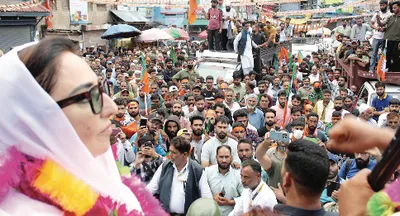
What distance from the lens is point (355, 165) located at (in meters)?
Answer: 4.97

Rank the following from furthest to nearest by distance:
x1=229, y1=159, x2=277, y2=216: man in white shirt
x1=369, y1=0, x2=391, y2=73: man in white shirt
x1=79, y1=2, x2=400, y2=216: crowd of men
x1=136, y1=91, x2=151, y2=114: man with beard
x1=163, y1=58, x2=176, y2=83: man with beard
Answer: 1. x1=163, y1=58, x2=176, y2=83: man with beard
2. x1=369, y1=0, x2=391, y2=73: man in white shirt
3. x1=136, y1=91, x2=151, y2=114: man with beard
4. x1=229, y1=159, x2=277, y2=216: man in white shirt
5. x1=79, y1=2, x2=400, y2=216: crowd of men

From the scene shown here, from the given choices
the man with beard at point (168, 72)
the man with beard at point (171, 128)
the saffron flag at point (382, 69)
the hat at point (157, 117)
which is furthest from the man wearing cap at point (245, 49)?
the man with beard at point (171, 128)

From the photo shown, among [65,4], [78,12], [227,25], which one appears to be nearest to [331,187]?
[227,25]

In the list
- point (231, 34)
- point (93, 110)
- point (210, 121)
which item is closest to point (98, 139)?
point (93, 110)

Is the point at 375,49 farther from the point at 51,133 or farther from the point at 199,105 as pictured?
the point at 51,133

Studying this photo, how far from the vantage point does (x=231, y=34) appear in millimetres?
14086

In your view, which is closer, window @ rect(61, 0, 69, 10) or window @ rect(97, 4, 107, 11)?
window @ rect(61, 0, 69, 10)

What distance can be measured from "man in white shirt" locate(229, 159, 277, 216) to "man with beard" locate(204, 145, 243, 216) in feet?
1.77

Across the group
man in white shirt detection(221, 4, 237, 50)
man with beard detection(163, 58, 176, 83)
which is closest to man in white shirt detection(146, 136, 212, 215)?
man with beard detection(163, 58, 176, 83)

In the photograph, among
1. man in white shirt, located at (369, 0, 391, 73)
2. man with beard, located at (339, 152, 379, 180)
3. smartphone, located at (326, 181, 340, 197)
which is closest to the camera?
smartphone, located at (326, 181, 340, 197)

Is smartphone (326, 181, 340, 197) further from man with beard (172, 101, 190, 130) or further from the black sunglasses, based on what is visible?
the black sunglasses

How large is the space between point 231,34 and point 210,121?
725 cm

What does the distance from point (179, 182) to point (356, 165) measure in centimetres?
182

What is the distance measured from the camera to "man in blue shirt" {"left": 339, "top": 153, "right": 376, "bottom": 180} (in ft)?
16.0
